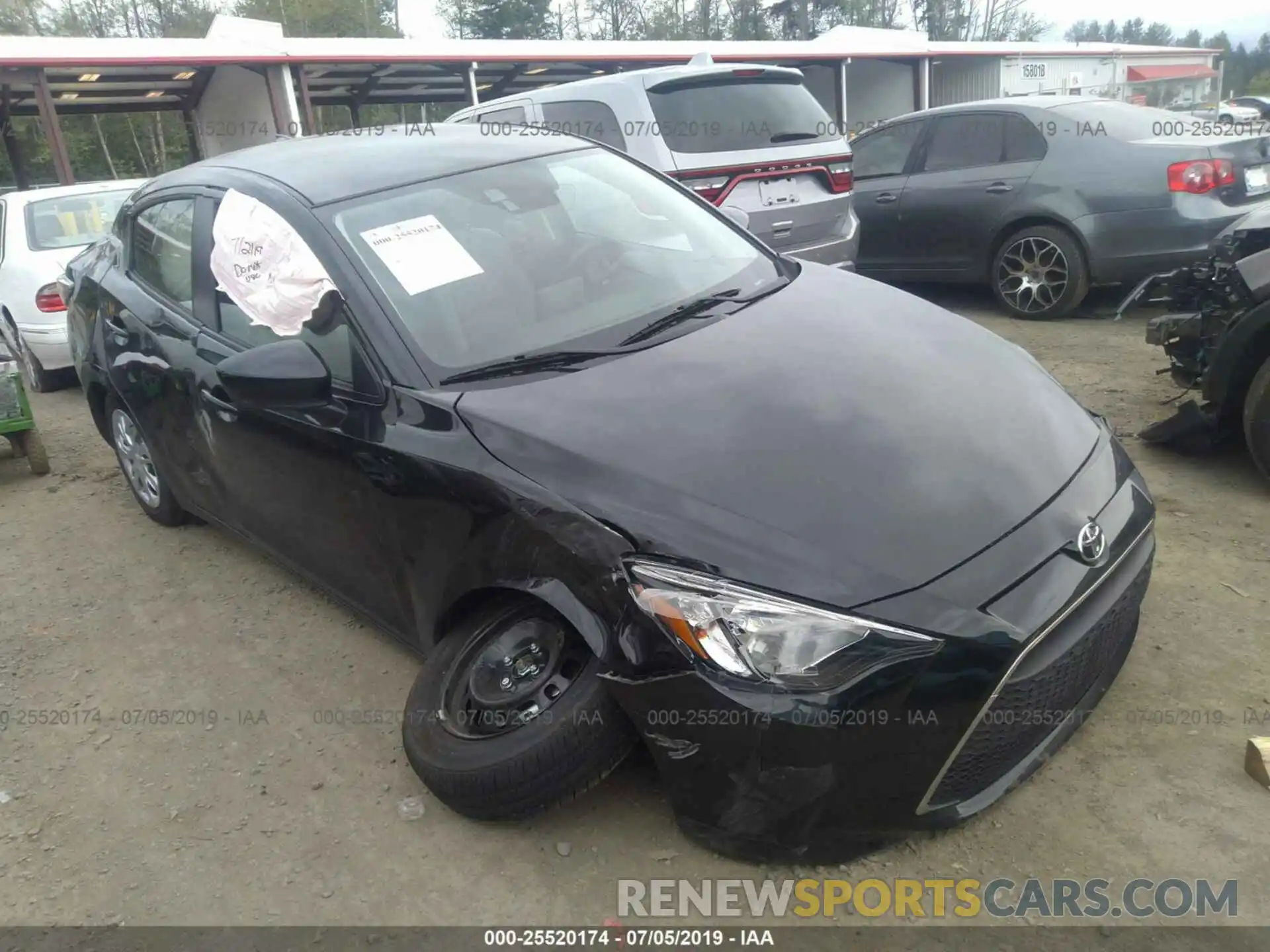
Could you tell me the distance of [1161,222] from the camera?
613 centimetres

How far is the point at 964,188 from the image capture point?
6.96 metres

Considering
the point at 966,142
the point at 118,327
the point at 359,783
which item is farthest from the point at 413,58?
the point at 359,783

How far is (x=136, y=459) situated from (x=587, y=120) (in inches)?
141

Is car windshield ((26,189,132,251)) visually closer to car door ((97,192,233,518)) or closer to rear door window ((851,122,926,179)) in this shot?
car door ((97,192,233,518))

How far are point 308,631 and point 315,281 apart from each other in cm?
144

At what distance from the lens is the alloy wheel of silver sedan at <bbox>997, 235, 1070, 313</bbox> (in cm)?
659

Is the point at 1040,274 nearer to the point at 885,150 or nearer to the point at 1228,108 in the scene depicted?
the point at 885,150

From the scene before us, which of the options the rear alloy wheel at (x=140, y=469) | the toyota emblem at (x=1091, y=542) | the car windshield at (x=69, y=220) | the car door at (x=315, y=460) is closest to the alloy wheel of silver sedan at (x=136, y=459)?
the rear alloy wheel at (x=140, y=469)

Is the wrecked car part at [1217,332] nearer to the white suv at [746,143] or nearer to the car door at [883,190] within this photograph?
the white suv at [746,143]

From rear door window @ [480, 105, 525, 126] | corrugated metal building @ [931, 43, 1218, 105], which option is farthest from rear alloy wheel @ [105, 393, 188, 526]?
corrugated metal building @ [931, 43, 1218, 105]

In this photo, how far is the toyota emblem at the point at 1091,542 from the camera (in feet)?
7.09

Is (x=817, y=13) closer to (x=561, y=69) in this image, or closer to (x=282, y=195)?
(x=561, y=69)

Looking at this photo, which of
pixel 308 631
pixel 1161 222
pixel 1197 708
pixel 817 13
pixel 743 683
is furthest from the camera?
pixel 817 13

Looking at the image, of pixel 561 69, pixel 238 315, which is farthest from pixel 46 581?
pixel 561 69
